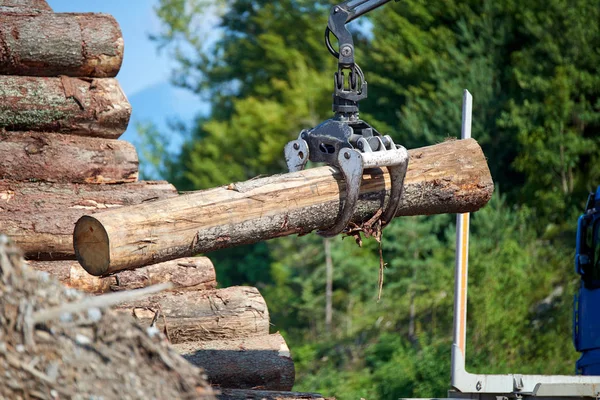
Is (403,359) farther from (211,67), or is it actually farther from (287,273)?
(211,67)

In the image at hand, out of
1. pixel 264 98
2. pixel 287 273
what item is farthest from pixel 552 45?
pixel 264 98

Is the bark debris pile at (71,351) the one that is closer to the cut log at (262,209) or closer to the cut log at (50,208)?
the cut log at (262,209)

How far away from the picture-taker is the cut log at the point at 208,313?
7348mm

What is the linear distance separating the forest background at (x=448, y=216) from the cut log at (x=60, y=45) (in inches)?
296

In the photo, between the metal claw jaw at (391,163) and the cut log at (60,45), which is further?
the cut log at (60,45)

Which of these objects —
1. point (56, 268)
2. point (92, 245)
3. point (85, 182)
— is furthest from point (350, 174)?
point (85, 182)

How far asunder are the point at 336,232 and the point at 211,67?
→ 38.9 metres

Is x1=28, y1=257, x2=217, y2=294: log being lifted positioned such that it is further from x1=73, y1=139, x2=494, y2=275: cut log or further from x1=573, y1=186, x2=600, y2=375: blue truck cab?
x1=573, y1=186, x2=600, y2=375: blue truck cab

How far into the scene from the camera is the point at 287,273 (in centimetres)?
2666

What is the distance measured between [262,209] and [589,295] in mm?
5181

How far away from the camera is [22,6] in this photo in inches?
317

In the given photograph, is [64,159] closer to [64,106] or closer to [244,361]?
[64,106]

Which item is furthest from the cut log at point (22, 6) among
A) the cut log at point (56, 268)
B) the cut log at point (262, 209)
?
the cut log at point (262, 209)

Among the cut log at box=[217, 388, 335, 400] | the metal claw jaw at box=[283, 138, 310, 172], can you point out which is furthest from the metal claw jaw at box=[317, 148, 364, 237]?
the cut log at box=[217, 388, 335, 400]
